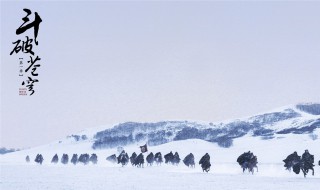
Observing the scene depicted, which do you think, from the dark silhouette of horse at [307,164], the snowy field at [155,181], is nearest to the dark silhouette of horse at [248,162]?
the snowy field at [155,181]

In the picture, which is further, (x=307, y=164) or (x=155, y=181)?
(x=307, y=164)

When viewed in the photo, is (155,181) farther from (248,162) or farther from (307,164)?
(248,162)

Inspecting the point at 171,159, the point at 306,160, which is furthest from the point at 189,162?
the point at 306,160

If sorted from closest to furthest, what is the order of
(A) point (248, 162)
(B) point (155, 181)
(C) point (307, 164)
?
(B) point (155, 181) < (C) point (307, 164) < (A) point (248, 162)

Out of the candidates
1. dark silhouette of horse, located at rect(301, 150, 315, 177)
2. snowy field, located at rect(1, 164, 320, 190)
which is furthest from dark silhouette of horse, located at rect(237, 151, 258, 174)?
dark silhouette of horse, located at rect(301, 150, 315, 177)

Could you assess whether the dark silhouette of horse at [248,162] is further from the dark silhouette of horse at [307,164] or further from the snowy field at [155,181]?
the dark silhouette of horse at [307,164]

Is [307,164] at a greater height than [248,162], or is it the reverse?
[248,162]

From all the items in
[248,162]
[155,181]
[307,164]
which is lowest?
[155,181]

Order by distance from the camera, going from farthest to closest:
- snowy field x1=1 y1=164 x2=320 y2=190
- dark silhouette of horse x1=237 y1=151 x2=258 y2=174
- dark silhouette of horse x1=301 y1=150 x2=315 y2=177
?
dark silhouette of horse x1=237 y1=151 x2=258 y2=174, dark silhouette of horse x1=301 y1=150 x2=315 y2=177, snowy field x1=1 y1=164 x2=320 y2=190

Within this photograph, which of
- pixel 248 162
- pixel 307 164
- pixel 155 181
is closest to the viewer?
pixel 155 181

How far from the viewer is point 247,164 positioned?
76625mm

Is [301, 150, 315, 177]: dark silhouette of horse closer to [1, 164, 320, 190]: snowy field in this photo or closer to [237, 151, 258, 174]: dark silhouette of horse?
[1, 164, 320, 190]: snowy field

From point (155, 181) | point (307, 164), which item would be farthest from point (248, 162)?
point (155, 181)

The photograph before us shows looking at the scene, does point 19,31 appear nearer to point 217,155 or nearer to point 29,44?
point 29,44
